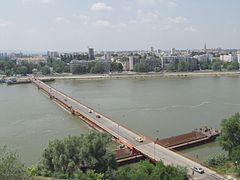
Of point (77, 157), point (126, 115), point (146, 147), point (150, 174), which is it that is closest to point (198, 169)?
point (150, 174)

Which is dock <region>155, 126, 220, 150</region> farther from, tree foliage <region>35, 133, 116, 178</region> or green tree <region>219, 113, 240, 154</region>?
tree foliage <region>35, 133, 116, 178</region>

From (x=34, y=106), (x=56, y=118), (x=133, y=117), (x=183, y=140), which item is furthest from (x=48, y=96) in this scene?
(x=183, y=140)

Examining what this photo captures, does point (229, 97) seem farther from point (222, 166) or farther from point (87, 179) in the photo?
point (87, 179)

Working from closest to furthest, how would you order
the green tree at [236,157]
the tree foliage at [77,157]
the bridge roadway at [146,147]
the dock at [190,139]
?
the tree foliage at [77,157] → the green tree at [236,157] → the bridge roadway at [146,147] → the dock at [190,139]

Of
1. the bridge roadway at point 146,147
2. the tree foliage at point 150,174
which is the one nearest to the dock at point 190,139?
the bridge roadway at point 146,147

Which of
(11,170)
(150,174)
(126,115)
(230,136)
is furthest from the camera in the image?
(126,115)

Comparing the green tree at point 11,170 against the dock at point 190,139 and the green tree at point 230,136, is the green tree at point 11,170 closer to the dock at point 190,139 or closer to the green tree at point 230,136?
the green tree at point 230,136

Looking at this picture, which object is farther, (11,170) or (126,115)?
(126,115)

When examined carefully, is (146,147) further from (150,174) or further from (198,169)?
(150,174)
